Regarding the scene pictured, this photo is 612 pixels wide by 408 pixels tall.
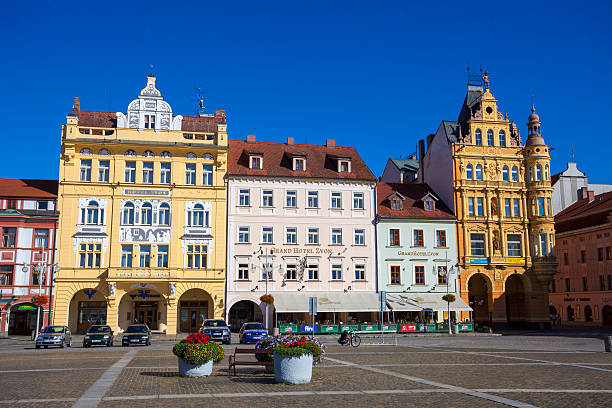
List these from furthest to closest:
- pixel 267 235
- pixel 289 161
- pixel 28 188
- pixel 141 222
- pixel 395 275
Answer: pixel 289 161 → pixel 395 275 → pixel 28 188 → pixel 267 235 → pixel 141 222

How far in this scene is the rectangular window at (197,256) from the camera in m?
53.4

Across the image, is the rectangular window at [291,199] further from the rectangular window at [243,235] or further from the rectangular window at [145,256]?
the rectangular window at [145,256]

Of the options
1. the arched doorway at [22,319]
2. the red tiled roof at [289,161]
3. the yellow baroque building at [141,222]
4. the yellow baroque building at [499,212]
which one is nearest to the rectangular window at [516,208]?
the yellow baroque building at [499,212]

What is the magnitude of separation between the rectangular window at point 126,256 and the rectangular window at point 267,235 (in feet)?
37.9

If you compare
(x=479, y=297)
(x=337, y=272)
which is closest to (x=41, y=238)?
(x=337, y=272)

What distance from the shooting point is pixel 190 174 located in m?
54.9

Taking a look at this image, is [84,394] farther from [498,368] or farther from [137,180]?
[137,180]

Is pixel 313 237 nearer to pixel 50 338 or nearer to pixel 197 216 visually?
pixel 197 216

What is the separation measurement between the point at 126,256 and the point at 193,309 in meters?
7.53

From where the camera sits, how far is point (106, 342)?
128ft

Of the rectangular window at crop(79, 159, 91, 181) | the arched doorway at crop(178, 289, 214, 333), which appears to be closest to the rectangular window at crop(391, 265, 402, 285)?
the arched doorway at crop(178, 289, 214, 333)

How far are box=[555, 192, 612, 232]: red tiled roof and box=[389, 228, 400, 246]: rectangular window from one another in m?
25.1

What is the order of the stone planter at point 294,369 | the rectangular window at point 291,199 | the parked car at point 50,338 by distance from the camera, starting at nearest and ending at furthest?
the stone planter at point 294,369 → the parked car at point 50,338 → the rectangular window at point 291,199

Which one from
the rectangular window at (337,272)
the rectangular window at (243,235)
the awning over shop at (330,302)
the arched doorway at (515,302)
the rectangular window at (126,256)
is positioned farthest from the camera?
the arched doorway at (515,302)
